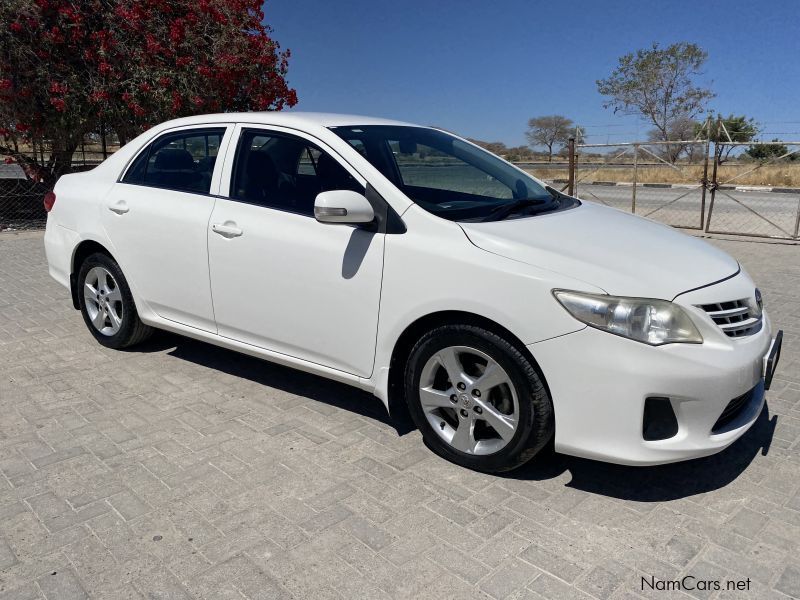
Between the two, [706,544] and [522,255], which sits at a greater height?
[522,255]

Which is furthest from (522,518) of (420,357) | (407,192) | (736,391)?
(407,192)

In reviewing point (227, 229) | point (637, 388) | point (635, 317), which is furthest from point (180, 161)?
point (637, 388)

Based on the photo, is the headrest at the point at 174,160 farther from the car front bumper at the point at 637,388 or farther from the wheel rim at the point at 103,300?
the car front bumper at the point at 637,388

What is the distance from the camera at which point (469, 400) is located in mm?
3191

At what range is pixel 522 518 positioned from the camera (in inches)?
115

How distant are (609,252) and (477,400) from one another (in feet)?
3.07

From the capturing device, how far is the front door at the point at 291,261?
3471mm

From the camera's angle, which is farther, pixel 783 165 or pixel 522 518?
pixel 783 165

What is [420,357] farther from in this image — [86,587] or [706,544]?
[86,587]

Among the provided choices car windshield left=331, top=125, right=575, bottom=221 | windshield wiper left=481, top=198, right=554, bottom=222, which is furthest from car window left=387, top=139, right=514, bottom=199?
windshield wiper left=481, top=198, right=554, bottom=222

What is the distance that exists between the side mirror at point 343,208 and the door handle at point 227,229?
770mm

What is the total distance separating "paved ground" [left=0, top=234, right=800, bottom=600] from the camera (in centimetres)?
253

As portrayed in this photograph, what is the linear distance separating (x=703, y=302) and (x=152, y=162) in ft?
12.0

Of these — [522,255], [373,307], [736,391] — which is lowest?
[736,391]
